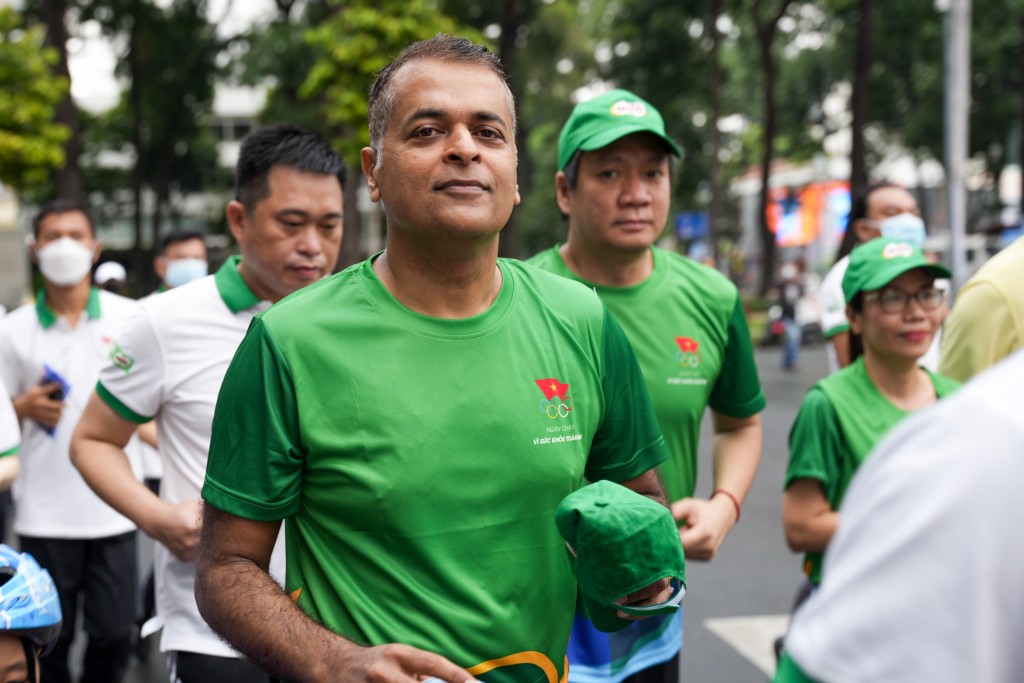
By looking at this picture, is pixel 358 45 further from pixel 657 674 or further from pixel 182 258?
pixel 657 674

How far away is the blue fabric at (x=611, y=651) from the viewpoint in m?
3.34

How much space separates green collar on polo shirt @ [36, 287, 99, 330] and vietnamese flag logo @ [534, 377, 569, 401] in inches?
150

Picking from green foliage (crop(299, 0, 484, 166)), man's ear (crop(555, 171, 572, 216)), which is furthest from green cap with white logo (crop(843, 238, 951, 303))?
green foliage (crop(299, 0, 484, 166))

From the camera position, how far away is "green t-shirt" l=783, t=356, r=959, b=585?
12.2ft

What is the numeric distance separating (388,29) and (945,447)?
17294mm

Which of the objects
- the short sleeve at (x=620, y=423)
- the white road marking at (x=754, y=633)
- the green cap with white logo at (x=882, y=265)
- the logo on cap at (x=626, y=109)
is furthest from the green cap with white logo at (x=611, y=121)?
the white road marking at (x=754, y=633)

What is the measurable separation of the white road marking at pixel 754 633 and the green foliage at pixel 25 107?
14.6 meters

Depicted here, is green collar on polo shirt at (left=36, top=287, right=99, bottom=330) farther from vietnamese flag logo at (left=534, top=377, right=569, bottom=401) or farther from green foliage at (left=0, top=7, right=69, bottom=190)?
green foliage at (left=0, top=7, right=69, bottom=190)

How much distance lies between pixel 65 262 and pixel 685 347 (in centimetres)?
330

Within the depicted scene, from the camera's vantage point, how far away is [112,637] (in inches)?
199

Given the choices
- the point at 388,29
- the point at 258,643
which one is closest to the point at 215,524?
the point at 258,643

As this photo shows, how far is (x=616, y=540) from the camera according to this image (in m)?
1.89

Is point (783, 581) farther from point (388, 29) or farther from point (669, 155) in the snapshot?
point (388, 29)

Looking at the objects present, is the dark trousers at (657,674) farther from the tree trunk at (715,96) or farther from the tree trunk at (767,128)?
the tree trunk at (767,128)
